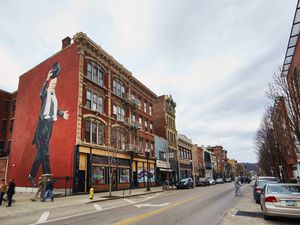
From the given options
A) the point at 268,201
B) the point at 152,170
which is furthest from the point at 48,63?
the point at 268,201

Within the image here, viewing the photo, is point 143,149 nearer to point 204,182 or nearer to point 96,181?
point 96,181

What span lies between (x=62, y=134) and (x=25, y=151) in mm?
7099

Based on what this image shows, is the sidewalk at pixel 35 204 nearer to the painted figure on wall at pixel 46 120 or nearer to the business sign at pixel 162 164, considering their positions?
the painted figure on wall at pixel 46 120

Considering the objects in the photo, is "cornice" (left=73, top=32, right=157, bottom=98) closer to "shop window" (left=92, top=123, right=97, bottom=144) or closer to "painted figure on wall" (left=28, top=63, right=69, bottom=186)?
"painted figure on wall" (left=28, top=63, right=69, bottom=186)

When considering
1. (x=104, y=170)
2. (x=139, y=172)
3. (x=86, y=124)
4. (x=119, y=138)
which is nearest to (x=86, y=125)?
(x=86, y=124)

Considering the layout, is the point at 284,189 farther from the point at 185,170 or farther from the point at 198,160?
the point at 198,160

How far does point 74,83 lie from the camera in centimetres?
2586

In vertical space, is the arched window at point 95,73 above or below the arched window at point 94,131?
above

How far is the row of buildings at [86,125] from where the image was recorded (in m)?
24.3

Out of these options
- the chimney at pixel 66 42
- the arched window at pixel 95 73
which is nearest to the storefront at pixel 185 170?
the arched window at pixel 95 73

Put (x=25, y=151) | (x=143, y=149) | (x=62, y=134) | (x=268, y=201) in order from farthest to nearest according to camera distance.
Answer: (x=143, y=149) < (x=25, y=151) < (x=62, y=134) < (x=268, y=201)

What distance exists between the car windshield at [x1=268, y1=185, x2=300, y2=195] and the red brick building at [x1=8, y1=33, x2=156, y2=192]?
47.0 feet

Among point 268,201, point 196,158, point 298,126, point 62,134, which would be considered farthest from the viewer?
point 196,158

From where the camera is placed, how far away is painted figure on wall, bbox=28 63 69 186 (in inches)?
1016
